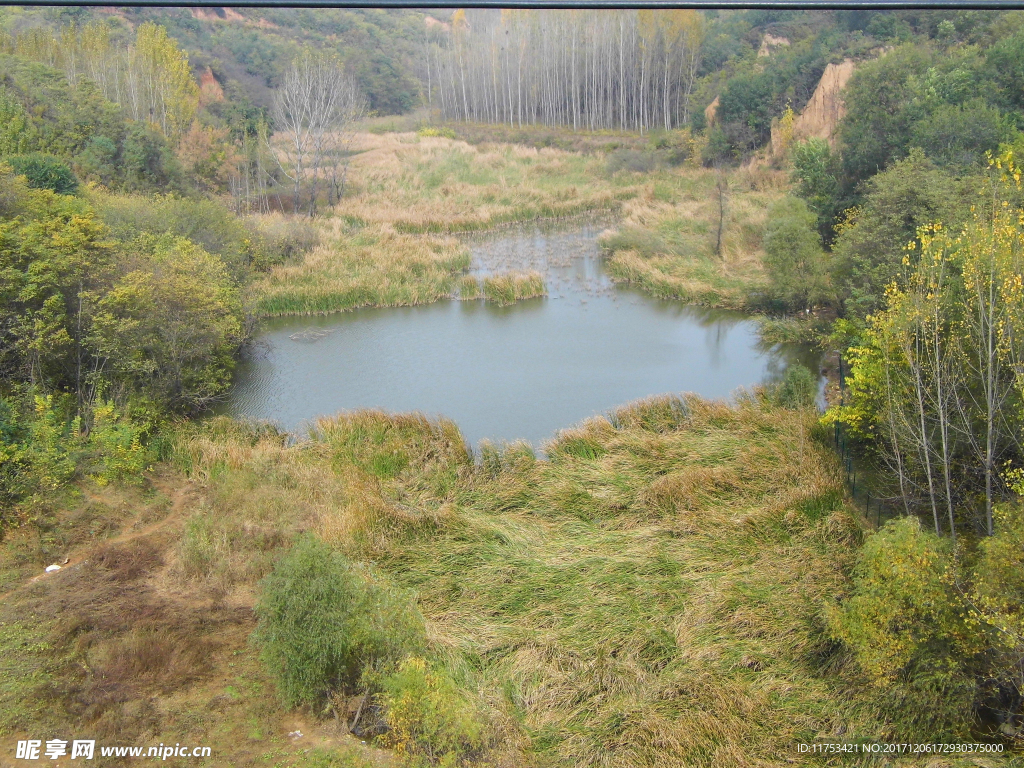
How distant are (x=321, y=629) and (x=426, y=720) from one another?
1273 millimetres

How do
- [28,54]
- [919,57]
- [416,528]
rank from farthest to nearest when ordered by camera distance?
[28,54] → [919,57] → [416,528]

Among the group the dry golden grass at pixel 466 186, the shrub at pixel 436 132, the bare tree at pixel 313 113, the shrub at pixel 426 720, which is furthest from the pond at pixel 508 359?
the shrub at pixel 436 132

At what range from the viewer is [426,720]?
6.32 meters

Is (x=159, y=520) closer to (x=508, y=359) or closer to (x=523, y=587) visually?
(x=523, y=587)

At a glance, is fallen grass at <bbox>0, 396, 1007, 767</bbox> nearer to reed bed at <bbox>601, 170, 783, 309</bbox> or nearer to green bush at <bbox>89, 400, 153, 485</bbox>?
green bush at <bbox>89, 400, 153, 485</bbox>

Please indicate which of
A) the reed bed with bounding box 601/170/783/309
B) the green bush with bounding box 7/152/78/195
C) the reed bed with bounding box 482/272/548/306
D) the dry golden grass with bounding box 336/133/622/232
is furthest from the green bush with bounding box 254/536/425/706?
the dry golden grass with bounding box 336/133/622/232

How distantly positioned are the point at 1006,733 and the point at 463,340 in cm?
1261

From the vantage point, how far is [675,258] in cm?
2164

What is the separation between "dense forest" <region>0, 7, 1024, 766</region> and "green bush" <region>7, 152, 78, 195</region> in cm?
9

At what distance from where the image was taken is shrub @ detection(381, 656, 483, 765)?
20.9 ft

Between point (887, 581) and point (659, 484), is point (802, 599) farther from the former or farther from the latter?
point (659, 484)

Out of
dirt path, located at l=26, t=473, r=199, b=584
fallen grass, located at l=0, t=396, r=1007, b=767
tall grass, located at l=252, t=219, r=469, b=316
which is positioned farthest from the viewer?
tall grass, located at l=252, t=219, r=469, b=316

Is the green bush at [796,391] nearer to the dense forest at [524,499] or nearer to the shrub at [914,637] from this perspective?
the dense forest at [524,499]

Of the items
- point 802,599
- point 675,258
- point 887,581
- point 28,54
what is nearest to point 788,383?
point 802,599
